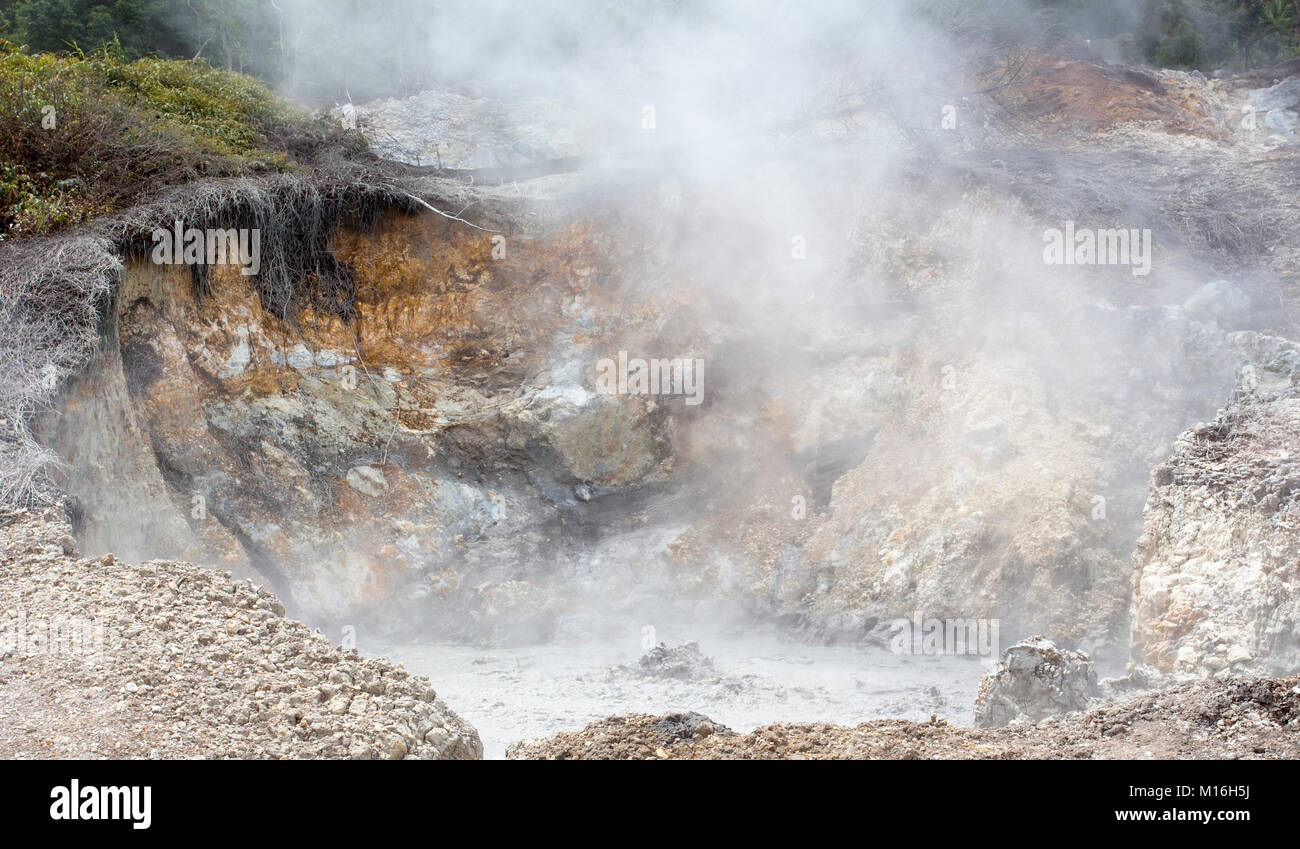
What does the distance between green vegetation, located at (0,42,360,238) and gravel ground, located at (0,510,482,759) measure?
4.04 metres

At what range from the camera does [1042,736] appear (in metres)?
3.63

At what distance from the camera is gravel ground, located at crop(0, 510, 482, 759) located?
302 centimetres

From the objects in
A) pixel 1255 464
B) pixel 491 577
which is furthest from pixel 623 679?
pixel 1255 464

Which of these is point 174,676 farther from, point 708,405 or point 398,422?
point 708,405

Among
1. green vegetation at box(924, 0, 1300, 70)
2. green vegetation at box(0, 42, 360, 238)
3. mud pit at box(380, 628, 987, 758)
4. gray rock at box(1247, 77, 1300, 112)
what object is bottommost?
mud pit at box(380, 628, 987, 758)

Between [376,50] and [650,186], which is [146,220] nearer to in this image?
[650,186]

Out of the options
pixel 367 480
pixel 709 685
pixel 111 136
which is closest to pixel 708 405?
pixel 367 480

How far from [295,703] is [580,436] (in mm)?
5031

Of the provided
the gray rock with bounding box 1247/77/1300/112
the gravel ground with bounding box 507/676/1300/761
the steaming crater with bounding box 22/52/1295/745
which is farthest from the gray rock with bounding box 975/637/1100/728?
the gray rock with bounding box 1247/77/1300/112

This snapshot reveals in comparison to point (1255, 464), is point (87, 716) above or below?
below

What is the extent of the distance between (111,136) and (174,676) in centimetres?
643

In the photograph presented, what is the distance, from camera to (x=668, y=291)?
29.1 feet

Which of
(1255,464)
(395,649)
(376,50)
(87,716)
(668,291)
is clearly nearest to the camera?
(87,716)

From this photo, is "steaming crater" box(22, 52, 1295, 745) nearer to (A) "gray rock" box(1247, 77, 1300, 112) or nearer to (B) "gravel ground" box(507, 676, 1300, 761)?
(B) "gravel ground" box(507, 676, 1300, 761)
